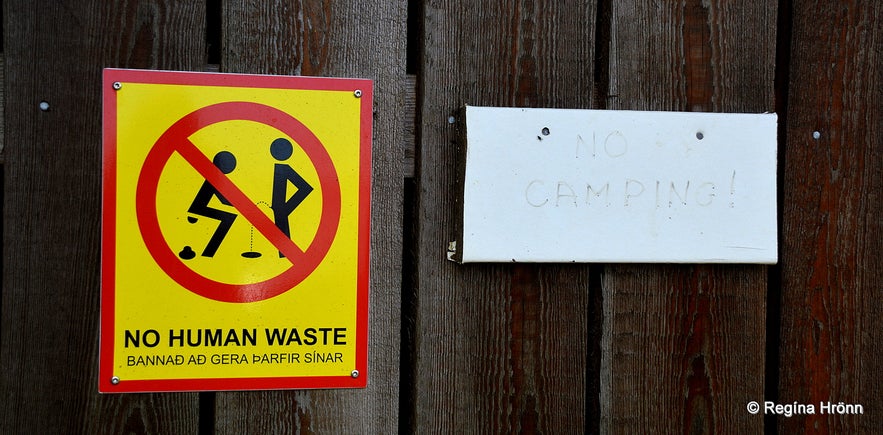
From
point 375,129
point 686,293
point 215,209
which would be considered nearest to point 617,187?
point 686,293

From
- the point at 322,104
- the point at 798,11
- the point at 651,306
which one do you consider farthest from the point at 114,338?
the point at 798,11

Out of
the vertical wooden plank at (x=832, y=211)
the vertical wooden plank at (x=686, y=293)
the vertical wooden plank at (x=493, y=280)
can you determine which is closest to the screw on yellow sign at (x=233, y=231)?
the vertical wooden plank at (x=493, y=280)

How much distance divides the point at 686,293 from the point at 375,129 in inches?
26.3

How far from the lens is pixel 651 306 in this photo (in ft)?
4.30

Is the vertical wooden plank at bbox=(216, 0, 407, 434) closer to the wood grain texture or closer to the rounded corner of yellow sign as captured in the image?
the rounded corner of yellow sign

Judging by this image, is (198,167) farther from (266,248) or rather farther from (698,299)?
(698,299)

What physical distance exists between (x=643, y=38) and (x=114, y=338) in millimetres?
1096

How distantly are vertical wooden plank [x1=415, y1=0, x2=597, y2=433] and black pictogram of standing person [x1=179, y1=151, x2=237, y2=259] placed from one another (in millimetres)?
333

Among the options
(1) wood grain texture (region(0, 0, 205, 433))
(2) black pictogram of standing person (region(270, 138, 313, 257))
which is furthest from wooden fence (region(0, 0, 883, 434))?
(2) black pictogram of standing person (region(270, 138, 313, 257))

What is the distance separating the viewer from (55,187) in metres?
1.17

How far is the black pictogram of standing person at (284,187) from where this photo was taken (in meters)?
1.20

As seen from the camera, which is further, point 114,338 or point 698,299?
point 698,299

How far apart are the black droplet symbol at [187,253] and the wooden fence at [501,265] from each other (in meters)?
0.15

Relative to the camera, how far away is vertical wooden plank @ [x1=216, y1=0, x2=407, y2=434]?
1.21 m
